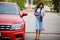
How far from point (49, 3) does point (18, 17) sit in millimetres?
43384

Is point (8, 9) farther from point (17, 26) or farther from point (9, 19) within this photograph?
point (17, 26)

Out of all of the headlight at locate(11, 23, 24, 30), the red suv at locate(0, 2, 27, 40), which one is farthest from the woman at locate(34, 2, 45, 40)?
the headlight at locate(11, 23, 24, 30)

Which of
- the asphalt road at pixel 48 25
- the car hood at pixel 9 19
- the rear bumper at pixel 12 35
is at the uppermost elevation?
the car hood at pixel 9 19

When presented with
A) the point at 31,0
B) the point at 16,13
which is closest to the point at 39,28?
the point at 16,13

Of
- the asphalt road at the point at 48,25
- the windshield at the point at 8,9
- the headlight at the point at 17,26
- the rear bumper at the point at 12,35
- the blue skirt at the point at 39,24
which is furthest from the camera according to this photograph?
the asphalt road at the point at 48,25

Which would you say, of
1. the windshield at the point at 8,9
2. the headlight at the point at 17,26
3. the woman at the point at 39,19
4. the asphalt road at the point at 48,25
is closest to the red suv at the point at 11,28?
Answer: the headlight at the point at 17,26

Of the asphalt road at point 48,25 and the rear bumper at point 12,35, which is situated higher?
the rear bumper at point 12,35

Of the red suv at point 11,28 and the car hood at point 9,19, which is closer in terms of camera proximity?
the red suv at point 11,28

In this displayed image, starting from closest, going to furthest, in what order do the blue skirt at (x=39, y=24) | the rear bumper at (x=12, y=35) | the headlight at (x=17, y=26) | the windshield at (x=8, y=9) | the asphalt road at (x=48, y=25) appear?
the rear bumper at (x=12, y=35) < the headlight at (x=17, y=26) < the windshield at (x=8, y=9) < the blue skirt at (x=39, y=24) < the asphalt road at (x=48, y=25)

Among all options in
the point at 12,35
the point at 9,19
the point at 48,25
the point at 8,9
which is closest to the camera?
the point at 12,35

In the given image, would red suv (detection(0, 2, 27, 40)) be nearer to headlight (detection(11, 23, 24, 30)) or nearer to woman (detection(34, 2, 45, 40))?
headlight (detection(11, 23, 24, 30))

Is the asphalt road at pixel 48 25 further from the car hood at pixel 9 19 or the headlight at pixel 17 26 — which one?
the headlight at pixel 17 26

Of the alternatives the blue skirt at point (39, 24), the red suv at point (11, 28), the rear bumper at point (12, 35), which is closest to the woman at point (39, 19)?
the blue skirt at point (39, 24)

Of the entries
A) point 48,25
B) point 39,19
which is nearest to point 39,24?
point 39,19
